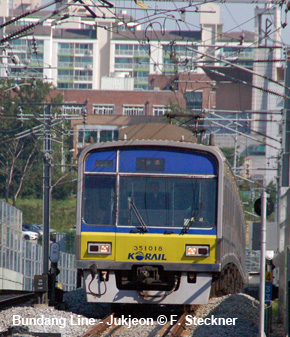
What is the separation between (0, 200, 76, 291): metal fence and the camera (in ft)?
89.0

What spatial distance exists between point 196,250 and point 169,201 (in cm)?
89

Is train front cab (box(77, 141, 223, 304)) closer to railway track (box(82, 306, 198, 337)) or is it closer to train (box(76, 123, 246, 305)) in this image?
train (box(76, 123, 246, 305))

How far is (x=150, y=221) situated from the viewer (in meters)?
12.6

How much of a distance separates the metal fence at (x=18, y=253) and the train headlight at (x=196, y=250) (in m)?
13.0

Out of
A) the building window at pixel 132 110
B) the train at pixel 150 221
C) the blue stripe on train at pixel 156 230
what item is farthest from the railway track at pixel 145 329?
the building window at pixel 132 110

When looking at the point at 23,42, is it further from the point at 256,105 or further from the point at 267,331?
the point at 267,331

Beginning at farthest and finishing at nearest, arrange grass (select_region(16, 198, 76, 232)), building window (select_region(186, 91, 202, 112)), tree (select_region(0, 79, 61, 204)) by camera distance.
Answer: building window (select_region(186, 91, 202, 112)), grass (select_region(16, 198, 76, 232)), tree (select_region(0, 79, 61, 204))

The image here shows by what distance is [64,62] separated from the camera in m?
101

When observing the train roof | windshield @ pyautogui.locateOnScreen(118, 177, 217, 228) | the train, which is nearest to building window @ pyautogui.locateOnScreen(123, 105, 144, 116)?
the train roof

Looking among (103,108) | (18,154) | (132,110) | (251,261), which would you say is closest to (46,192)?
(251,261)

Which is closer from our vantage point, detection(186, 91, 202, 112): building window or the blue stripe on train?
the blue stripe on train

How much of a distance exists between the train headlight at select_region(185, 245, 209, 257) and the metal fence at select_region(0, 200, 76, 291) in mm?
13002

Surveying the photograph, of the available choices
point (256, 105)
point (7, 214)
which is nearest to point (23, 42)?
point (256, 105)

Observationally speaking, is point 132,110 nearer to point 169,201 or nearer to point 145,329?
point 169,201
